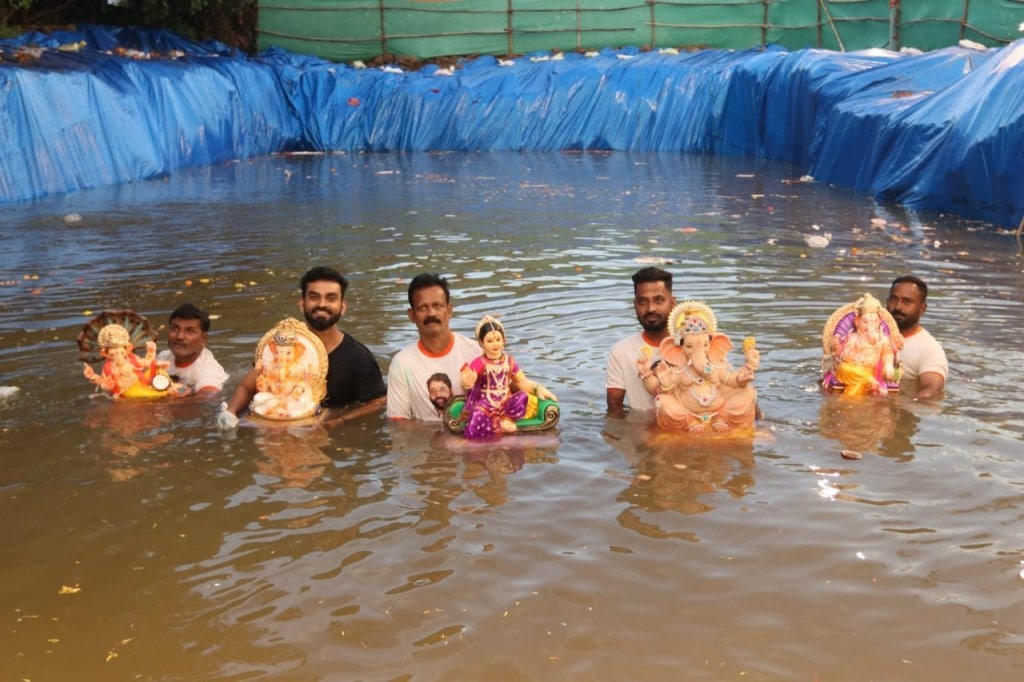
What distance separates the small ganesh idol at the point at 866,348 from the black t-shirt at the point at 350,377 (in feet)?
10.2

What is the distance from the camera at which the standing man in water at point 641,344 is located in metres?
7.50

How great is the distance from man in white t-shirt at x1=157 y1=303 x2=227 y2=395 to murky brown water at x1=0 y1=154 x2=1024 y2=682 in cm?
41

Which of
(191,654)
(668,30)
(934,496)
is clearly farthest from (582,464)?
(668,30)

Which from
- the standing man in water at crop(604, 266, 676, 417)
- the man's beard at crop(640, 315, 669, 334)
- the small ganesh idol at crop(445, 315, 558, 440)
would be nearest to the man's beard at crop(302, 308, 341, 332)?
the small ganesh idol at crop(445, 315, 558, 440)

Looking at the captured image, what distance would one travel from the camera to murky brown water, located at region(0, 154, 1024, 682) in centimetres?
487

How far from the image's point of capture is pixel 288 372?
783 centimetres

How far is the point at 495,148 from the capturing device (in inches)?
1118

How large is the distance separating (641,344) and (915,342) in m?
2.12

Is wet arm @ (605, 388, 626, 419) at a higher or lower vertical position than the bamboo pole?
lower

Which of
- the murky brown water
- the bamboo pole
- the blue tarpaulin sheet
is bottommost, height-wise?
the murky brown water

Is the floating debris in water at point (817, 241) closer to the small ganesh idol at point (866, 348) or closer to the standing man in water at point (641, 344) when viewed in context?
the small ganesh idol at point (866, 348)

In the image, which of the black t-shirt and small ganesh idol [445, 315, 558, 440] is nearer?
small ganesh idol [445, 315, 558, 440]

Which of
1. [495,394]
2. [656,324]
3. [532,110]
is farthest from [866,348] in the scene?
[532,110]

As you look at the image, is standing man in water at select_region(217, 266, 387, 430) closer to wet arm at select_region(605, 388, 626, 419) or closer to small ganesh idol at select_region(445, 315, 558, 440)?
small ganesh idol at select_region(445, 315, 558, 440)
